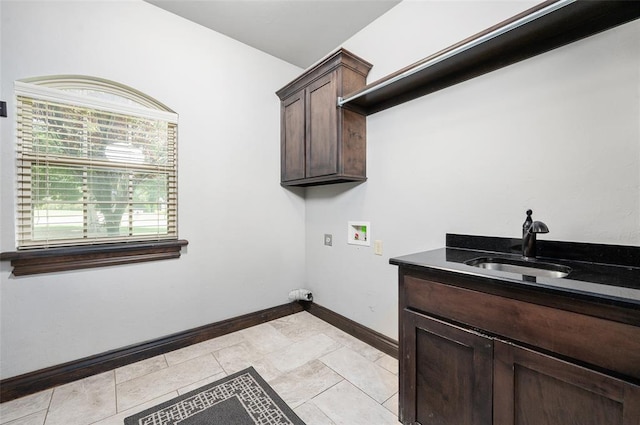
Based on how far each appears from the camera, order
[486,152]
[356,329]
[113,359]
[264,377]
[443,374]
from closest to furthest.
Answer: [443,374] → [486,152] → [264,377] → [113,359] → [356,329]

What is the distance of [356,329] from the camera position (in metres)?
2.49

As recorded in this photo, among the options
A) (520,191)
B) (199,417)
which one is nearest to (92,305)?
(199,417)

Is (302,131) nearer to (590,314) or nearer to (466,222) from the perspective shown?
(466,222)

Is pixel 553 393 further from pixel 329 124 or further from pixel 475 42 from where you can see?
pixel 329 124

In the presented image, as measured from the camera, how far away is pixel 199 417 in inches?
61.1

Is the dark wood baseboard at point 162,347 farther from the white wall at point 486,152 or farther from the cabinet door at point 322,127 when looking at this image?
the cabinet door at point 322,127

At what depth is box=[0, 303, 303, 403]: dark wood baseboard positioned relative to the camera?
1724mm

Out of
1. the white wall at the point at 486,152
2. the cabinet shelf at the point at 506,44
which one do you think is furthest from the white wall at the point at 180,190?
the cabinet shelf at the point at 506,44

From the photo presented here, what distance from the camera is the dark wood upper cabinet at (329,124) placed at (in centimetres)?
223

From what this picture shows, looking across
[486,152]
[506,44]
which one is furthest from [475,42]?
[486,152]

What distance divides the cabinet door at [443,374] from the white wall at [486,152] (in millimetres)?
755

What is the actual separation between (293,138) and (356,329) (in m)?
1.98

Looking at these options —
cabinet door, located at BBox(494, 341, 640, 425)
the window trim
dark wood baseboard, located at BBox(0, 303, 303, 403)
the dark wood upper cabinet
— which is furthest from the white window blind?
cabinet door, located at BBox(494, 341, 640, 425)

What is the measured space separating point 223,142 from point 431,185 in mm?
1921
